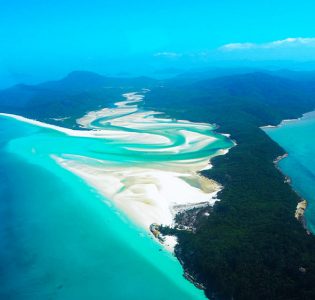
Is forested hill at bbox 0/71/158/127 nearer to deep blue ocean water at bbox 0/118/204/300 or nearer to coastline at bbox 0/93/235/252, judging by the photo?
coastline at bbox 0/93/235/252

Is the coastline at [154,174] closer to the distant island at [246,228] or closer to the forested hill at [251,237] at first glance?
the distant island at [246,228]

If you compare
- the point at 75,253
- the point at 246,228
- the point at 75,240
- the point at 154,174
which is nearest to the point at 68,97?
the point at 154,174

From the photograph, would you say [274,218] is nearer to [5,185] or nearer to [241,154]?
[241,154]

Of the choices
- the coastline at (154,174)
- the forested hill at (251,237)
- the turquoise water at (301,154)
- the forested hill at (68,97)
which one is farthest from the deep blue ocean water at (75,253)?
the forested hill at (68,97)

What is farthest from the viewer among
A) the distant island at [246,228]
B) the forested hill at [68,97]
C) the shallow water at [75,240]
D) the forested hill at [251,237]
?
the forested hill at [68,97]

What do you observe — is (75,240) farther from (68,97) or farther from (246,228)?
(68,97)
